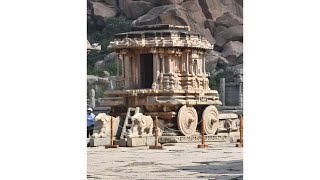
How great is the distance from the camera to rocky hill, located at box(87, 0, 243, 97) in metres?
32.6

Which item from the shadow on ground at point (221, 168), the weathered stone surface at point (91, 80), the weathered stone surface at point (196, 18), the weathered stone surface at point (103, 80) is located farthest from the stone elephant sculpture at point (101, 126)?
the weathered stone surface at point (196, 18)

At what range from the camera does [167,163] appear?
1013 cm

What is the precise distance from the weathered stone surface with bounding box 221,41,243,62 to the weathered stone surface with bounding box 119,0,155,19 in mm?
3916

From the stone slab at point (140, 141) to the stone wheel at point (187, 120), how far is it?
104 cm

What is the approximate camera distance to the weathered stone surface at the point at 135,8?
35.0 meters

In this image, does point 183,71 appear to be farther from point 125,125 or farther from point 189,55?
point 125,125

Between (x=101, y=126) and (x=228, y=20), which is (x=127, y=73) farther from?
(x=228, y=20)

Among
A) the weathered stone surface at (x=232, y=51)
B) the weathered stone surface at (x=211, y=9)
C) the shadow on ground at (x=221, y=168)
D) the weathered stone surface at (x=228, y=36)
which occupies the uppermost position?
the weathered stone surface at (x=211, y=9)

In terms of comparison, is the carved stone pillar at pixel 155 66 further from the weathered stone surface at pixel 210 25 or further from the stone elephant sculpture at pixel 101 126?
the weathered stone surface at pixel 210 25

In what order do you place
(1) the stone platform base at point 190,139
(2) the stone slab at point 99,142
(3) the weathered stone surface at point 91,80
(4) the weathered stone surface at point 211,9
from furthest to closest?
(4) the weathered stone surface at point 211,9, (3) the weathered stone surface at point 91,80, (1) the stone platform base at point 190,139, (2) the stone slab at point 99,142

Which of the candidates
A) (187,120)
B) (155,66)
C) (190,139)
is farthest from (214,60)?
(190,139)

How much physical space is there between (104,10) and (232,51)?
642 cm

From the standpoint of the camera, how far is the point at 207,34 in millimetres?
33969

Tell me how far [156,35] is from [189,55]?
2.53 ft
